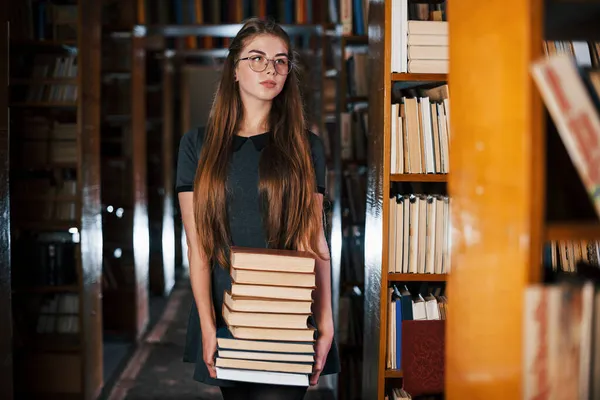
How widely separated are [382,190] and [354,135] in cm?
173

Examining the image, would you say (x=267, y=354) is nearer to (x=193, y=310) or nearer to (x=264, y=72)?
(x=193, y=310)

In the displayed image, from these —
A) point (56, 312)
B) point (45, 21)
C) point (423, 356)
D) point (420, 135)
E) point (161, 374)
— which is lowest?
point (161, 374)

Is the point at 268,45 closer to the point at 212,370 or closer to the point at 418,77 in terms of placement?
the point at 418,77

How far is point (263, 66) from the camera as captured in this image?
1.91 meters

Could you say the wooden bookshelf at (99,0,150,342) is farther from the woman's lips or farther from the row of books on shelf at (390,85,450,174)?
the woman's lips

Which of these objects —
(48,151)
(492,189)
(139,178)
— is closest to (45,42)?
(48,151)

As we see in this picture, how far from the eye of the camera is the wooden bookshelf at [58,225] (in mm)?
3553

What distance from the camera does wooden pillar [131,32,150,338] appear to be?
4.86 meters

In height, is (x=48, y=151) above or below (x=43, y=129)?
below

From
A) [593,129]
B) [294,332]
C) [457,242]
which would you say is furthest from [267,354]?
[593,129]

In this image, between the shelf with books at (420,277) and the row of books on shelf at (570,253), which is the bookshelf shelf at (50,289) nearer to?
the shelf with books at (420,277)

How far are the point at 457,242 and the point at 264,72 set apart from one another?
761 mm

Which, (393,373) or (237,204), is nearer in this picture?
(237,204)

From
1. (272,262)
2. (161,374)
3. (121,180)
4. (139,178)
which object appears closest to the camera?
(272,262)
